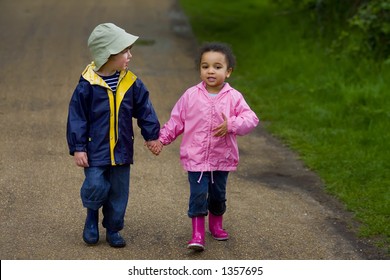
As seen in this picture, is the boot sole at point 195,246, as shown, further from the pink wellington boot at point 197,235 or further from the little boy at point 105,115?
the little boy at point 105,115

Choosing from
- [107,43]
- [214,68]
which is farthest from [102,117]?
Result: [214,68]

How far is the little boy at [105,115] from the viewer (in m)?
5.73

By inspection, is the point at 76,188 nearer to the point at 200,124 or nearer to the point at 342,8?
the point at 200,124

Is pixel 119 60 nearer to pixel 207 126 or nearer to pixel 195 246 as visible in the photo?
pixel 207 126

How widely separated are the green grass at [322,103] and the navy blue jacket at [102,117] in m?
1.96

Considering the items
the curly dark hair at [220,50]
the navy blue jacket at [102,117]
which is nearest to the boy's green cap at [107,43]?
the navy blue jacket at [102,117]

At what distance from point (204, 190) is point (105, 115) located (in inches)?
31.3

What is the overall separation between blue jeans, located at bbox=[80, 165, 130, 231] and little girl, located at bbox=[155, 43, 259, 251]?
0.96 ft

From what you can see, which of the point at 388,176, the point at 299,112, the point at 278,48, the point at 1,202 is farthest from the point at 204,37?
the point at 1,202

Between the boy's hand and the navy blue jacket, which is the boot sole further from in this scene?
the boy's hand

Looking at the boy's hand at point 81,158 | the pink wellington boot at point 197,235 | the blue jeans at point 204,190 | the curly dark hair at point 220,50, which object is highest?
the curly dark hair at point 220,50

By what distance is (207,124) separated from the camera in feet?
19.3

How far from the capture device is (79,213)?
6.75m

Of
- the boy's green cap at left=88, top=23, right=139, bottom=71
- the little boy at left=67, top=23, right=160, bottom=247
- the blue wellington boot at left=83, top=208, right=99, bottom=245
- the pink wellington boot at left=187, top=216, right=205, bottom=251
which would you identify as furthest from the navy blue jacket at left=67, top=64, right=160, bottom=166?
the pink wellington boot at left=187, top=216, right=205, bottom=251
